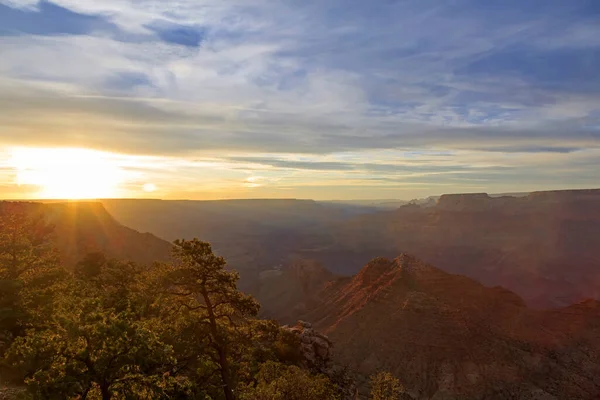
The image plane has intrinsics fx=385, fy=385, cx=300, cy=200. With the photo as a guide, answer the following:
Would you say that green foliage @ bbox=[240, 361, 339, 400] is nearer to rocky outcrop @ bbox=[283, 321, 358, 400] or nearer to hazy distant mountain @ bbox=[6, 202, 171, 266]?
rocky outcrop @ bbox=[283, 321, 358, 400]

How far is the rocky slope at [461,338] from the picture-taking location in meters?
58.0

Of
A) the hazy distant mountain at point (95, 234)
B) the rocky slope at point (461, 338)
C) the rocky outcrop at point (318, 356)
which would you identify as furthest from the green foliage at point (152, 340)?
the hazy distant mountain at point (95, 234)

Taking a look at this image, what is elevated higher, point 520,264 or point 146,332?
point 146,332

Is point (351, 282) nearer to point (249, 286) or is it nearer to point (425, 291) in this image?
point (425, 291)

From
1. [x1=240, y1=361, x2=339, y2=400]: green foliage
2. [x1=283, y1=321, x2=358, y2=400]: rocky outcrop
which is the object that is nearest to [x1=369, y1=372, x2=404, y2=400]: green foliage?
[x1=283, y1=321, x2=358, y2=400]: rocky outcrop

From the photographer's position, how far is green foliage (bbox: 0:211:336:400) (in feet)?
47.5

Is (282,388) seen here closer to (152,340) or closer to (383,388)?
(152,340)

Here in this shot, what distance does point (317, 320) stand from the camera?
3617 inches

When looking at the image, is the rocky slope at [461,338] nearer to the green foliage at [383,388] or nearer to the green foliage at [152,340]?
the green foliage at [383,388]

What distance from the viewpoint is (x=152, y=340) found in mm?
14992

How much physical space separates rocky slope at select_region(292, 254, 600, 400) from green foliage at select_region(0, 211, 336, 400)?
42707 mm

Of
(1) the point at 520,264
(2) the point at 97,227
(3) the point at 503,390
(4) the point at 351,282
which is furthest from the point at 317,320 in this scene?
(1) the point at 520,264

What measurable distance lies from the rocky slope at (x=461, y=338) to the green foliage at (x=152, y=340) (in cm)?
4271

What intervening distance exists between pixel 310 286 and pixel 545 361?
227ft
